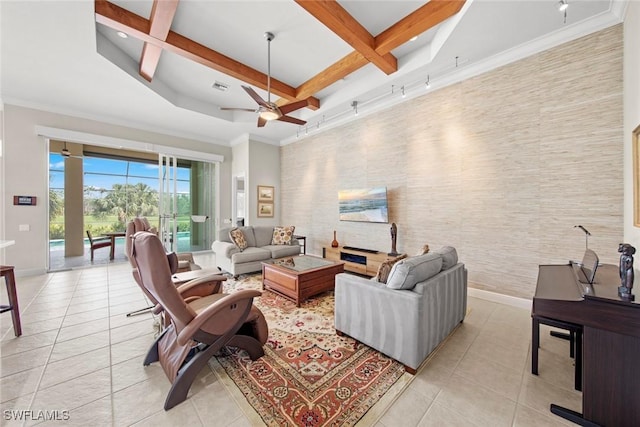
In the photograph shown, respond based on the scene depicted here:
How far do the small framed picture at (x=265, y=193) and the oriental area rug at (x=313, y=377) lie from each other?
4.69 metres

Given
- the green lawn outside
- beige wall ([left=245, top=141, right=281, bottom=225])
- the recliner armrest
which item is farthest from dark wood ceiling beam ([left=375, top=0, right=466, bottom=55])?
the green lawn outside

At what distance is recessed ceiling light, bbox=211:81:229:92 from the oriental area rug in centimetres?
418

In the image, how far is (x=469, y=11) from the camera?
2.41 m

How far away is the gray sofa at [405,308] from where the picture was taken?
6.09 feet

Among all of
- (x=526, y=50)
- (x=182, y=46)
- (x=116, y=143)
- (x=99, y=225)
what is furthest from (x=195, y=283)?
(x=99, y=225)

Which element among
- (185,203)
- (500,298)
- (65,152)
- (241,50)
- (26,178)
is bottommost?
(500,298)

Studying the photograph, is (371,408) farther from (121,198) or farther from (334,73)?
(121,198)

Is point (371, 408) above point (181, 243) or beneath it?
beneath

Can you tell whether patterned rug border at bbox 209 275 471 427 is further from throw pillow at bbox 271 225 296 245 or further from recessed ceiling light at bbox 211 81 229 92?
recessed ceiling light at bbox 211 81 229 92

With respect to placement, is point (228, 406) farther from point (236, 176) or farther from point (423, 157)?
point (236, 176)

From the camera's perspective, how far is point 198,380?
70.9 inches

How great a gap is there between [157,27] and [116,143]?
3809mm

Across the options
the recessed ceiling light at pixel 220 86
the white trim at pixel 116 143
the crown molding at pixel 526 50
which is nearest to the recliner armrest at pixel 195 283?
the recessed ceiling light at pixel 220 86

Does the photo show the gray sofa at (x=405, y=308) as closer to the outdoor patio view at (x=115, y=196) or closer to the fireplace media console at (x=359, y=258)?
the fireplace media console at (x=359, y=258)
